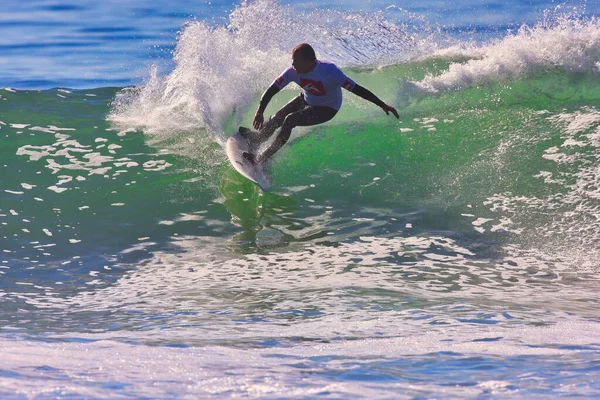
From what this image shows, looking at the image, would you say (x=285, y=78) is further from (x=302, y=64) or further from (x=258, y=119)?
(x=258, y=119)

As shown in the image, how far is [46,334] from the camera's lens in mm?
4828

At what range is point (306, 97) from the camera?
797 centimetres

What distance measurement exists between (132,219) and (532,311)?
3911mm

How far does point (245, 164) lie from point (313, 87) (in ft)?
3.32

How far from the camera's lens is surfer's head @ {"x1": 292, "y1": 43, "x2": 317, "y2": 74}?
7.34m

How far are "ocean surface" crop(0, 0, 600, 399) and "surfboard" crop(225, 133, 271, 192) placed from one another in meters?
0.20

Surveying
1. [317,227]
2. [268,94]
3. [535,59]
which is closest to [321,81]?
[268,94]

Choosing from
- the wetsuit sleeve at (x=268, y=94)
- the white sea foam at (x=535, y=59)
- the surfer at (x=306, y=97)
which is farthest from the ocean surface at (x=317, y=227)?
the wetsuit sleeve at (x=268, y=94)

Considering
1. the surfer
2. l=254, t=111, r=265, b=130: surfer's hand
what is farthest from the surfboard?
l=254, t=111, r=265, b=130: surfer's hand

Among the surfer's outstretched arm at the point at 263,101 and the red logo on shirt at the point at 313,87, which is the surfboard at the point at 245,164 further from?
the red logo on shirt at the point at 313,87

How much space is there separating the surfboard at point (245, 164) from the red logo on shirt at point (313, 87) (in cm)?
93

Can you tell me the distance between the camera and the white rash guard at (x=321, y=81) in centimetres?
761

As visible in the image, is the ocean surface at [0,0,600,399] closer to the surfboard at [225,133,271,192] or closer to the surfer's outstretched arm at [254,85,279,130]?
the surfboard at [225,133,271,192]

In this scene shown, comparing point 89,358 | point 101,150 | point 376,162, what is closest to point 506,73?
point 376,162
